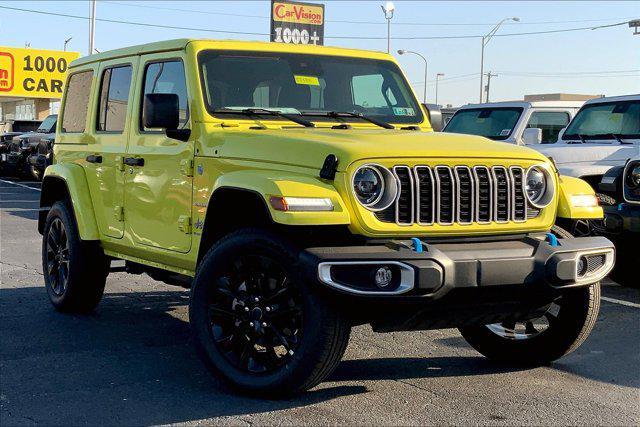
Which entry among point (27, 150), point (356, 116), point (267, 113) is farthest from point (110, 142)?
point (27, 150)

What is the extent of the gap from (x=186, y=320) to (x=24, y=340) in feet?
4.25

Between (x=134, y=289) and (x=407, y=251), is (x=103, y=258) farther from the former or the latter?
(x=407, y=251)

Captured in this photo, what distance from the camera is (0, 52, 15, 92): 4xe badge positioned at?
154 ft

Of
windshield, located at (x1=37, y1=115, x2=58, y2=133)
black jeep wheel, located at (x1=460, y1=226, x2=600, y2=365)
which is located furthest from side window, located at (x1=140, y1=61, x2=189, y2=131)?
windshield, located at (x1=37, y1=115, x2=58, y2=133)

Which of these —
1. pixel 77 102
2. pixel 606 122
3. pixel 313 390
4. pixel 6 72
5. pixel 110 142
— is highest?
pixel 6 72

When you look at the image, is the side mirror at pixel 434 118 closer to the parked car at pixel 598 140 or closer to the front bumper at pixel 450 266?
the front bumper at pixel 450 266

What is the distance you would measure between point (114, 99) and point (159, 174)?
1.17 m

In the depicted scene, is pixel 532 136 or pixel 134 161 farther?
pixel 532 136

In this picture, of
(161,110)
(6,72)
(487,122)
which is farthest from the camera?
(6,72)

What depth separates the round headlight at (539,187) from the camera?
17.5 ft

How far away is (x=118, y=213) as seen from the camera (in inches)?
259

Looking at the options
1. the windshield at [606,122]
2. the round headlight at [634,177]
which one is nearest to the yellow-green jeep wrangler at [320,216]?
the round headlight at [634,177]

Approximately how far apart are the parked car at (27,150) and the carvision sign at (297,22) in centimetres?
935

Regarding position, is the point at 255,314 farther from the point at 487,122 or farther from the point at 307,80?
the point at 487,122
